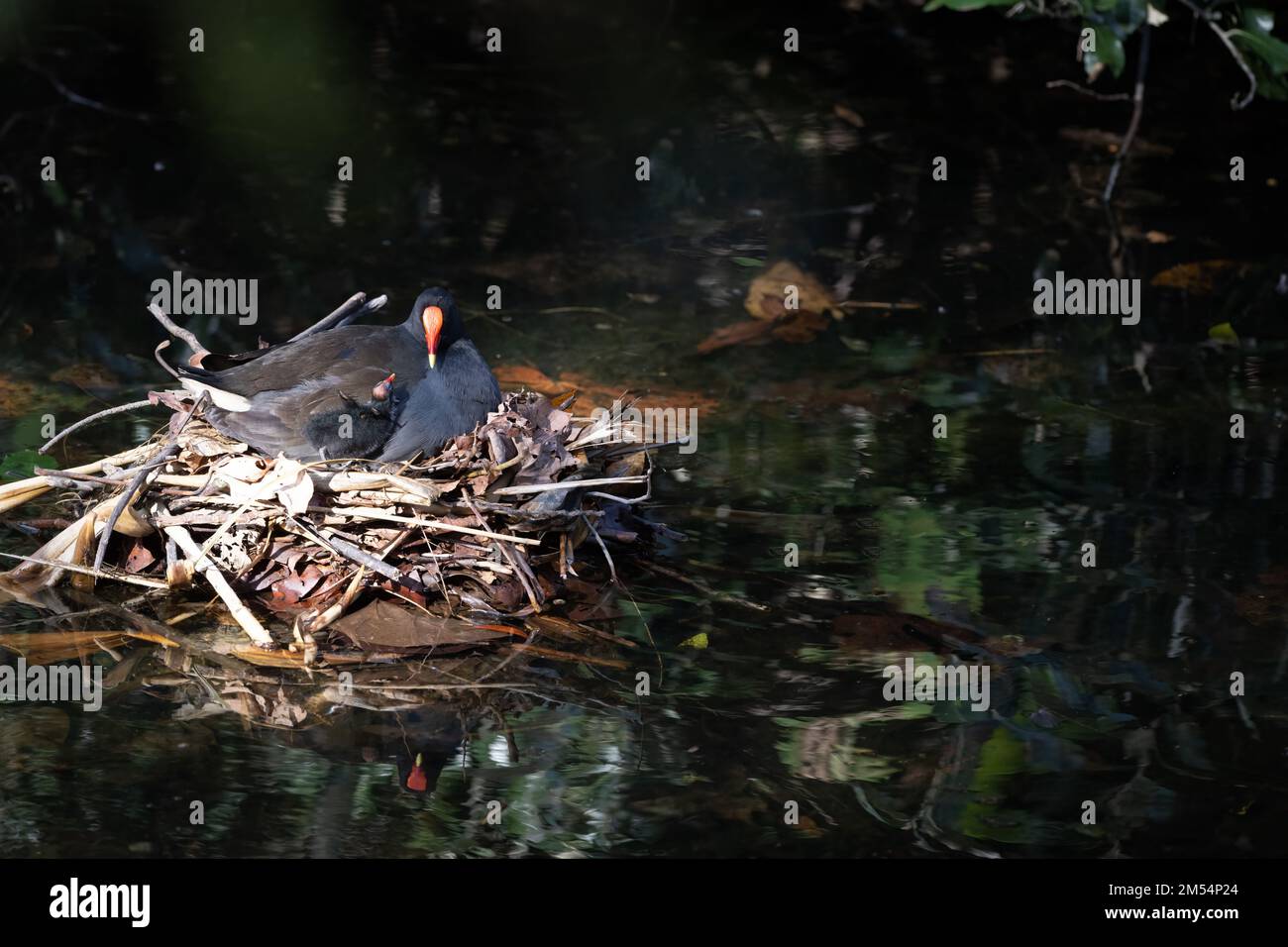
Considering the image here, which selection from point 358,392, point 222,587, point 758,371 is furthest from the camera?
point 758,371

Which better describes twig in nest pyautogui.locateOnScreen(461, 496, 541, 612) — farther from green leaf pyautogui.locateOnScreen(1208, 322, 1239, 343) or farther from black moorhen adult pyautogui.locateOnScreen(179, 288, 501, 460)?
green leaf pyautogui.locateOnScreen(1208, 322, 1239, 343)

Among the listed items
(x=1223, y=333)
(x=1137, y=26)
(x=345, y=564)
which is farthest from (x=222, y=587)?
(x=1137, y=26)

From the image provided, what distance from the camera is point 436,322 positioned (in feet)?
17.6

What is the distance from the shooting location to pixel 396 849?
4.01 m

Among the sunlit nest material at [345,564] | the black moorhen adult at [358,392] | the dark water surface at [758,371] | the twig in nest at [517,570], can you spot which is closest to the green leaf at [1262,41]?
the dark water surface at [758,371]

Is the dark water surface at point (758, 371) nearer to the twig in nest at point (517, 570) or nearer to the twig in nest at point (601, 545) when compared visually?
the twig in nest at point (601, 545)

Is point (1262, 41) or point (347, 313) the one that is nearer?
point (347, 313)

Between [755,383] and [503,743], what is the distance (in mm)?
3129

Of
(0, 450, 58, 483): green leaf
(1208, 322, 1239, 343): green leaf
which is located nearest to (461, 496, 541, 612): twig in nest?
(0, 450, 58, 483): green leaf

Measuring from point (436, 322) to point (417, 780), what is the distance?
163cm

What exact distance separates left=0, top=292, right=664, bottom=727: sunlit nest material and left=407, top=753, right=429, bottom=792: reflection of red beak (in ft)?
1.17

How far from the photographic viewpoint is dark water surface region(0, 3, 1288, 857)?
4285 mm

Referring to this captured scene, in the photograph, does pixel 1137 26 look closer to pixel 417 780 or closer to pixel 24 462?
pixel 24 462
